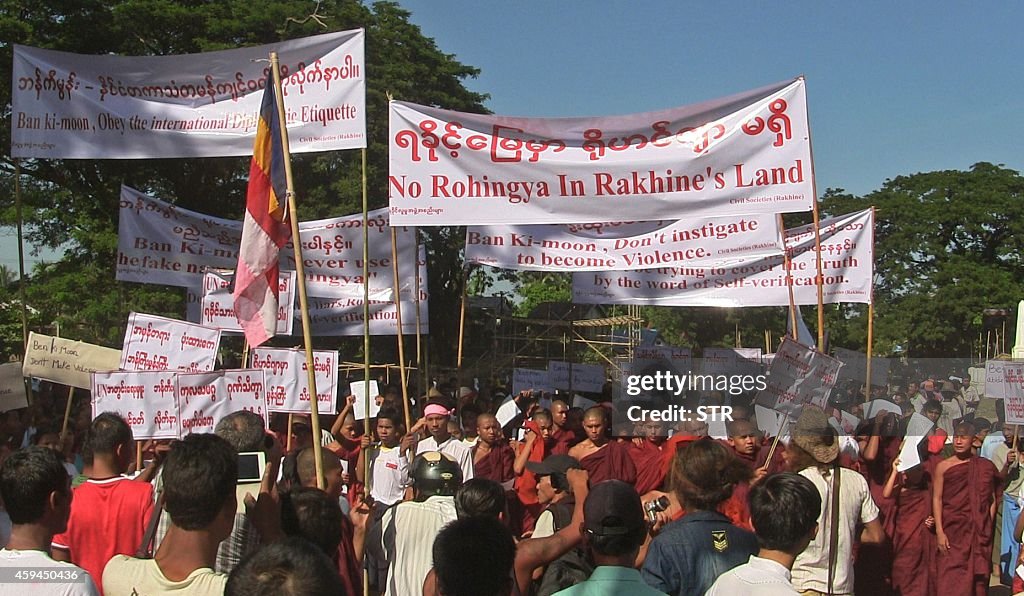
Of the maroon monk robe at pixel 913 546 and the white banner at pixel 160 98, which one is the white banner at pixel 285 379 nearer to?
the white banner at pixel 160 98

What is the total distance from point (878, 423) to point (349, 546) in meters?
5.59

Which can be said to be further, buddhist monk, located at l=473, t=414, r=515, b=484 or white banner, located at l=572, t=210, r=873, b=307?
white banner, located at l=572, t=210, r=873, b=307

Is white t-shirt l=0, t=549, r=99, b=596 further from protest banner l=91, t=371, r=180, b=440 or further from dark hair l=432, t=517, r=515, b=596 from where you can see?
protest banner l=91, t=371, r=180, b=440

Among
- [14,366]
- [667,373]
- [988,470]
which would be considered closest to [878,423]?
[988,470]

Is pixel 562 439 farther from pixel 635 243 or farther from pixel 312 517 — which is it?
pixel 312 517

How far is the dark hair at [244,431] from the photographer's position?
5.06 metres

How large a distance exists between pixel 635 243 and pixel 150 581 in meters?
9.82

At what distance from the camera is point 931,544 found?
889cm

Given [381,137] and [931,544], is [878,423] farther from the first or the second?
[381,137]

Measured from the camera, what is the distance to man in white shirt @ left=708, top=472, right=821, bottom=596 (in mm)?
3602

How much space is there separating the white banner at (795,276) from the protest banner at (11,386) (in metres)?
7.30

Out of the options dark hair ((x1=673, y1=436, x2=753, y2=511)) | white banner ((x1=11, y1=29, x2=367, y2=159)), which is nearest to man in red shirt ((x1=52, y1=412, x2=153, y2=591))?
dark hair ((x1=673, y1=436, x2=753, y2=511))

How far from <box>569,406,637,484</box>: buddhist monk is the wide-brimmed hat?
1837mm

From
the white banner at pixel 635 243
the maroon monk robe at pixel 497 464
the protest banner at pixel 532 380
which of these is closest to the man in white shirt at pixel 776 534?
the maroon monk robe at pixel 497 464
